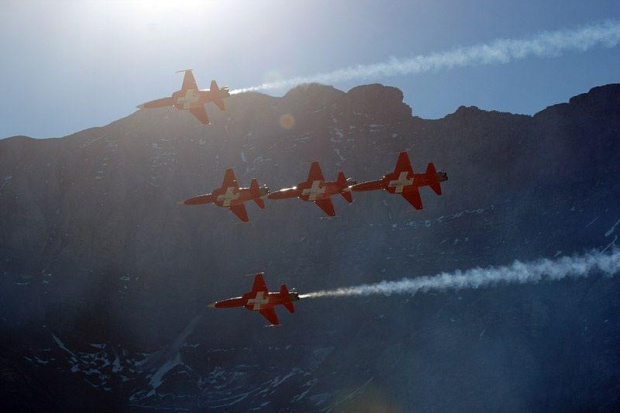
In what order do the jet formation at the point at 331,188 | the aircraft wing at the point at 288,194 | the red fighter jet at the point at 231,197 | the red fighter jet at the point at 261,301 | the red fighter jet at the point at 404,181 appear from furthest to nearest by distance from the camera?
the red fighter jet at the point at 261,301 → the red fighter jet at the point at 231,197 → the aircraft wing at the point at 288,194 → the jet formation at the point at 331,188 → the red fighter jet at the point at 404,181

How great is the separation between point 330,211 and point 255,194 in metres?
15.3

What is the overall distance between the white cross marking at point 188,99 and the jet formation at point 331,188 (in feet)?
52.5

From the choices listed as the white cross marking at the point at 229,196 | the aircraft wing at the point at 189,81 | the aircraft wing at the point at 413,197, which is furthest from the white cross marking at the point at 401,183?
the aircraft wing at the point at 189,81

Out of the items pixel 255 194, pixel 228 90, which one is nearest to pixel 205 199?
pixel 255 194

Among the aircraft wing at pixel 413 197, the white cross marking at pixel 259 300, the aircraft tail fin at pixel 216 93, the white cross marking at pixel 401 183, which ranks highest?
the aircraft tail fin at pixel 216 93

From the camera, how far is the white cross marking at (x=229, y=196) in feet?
579

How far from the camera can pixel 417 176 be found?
166 metres

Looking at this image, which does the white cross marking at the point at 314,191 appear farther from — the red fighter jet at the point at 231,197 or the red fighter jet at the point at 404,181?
the red fighter jet at the point at 231,197

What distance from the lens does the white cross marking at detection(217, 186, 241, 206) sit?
17650cm

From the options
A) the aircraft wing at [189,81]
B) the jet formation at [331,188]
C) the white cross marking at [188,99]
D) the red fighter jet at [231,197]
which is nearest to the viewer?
the jet formation at [331,188]

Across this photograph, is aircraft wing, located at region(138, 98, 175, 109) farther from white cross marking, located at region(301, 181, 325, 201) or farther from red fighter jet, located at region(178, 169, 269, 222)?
white cross marking, located at region(301, 181, 325, 201)

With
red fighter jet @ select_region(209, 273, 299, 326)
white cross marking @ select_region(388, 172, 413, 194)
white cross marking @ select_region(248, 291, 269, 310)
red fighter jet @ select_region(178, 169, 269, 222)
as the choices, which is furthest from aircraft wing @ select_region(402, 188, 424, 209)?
white cross marking @ select_region(248, 291, 269, 310)

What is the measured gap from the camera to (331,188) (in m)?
170

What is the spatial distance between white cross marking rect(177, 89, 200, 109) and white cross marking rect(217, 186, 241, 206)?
62.1ft
